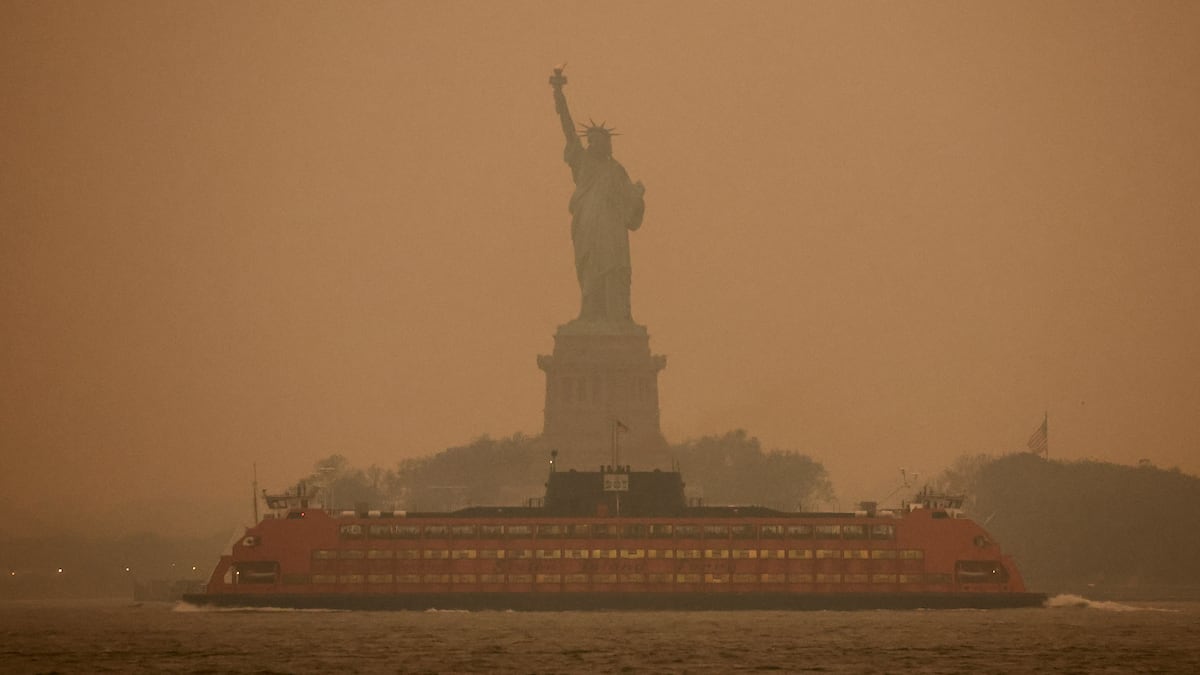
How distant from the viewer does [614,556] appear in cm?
18312

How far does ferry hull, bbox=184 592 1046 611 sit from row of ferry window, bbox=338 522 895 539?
382cm

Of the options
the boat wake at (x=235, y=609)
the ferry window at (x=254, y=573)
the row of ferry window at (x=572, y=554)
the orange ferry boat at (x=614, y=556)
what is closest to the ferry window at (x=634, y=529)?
the orange ferry boat at (x=614, y=556)

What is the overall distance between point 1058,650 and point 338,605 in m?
50.8

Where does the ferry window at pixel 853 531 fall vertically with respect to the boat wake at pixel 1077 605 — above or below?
above

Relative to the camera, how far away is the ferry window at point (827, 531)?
183 m

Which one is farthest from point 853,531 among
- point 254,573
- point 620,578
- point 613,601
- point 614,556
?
point 254,573

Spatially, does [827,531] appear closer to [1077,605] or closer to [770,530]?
[770,530]

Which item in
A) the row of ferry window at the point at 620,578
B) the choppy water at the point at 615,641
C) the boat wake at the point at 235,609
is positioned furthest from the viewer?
the row of ferry window at the point at 620,578

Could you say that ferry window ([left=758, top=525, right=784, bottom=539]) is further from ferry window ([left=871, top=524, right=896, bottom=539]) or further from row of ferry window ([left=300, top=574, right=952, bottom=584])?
ferry window ([left=871, top=524, right=896, bottom=539])

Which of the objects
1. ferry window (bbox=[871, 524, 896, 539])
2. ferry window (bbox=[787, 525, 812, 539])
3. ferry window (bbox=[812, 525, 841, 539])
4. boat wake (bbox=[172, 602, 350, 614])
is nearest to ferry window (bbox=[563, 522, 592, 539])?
ferry window (bbox=[787, 525, 812, 539])

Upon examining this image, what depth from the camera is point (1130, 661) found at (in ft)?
458

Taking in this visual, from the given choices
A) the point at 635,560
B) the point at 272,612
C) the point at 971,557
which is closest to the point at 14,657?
the point at 272,612

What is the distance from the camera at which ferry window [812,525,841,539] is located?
183 metres

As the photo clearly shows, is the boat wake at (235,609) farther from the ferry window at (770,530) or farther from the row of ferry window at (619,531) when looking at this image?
the ferry window at (770,530)
